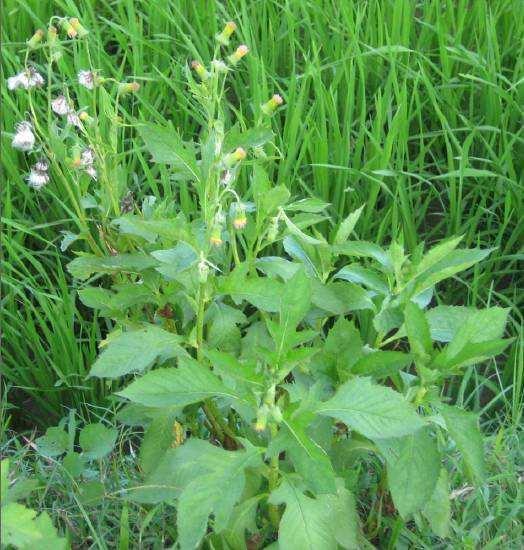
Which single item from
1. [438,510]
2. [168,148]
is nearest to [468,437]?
[438,510]

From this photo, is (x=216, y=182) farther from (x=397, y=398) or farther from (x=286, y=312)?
(x=397, y=398)

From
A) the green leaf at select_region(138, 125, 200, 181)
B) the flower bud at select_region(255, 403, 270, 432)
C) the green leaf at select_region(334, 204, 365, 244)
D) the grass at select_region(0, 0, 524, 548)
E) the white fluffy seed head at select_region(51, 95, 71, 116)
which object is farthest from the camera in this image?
the grass at select_region(0, 0, 524, 548)

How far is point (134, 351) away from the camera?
1572 mm

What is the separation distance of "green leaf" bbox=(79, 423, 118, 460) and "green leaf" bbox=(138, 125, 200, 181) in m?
0.62

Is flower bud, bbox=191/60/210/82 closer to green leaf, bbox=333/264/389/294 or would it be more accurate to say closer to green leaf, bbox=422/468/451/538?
green leaf, bbox=333/264/389/294

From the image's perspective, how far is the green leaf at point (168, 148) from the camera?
1643 mm

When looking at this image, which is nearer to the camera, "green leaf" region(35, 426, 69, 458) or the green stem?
the green stem

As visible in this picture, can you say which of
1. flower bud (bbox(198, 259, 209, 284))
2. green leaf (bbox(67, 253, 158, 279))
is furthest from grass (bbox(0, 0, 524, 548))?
flower bud (bbox(198, 259, 209, 284))

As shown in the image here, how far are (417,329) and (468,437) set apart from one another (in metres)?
0.18

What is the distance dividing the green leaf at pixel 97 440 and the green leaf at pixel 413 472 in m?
0.65

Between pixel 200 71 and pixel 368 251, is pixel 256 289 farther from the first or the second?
pixel 200 71

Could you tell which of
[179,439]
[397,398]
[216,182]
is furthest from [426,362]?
[179,439]

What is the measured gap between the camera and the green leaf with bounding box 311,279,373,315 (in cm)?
173

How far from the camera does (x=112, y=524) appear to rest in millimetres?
1985
